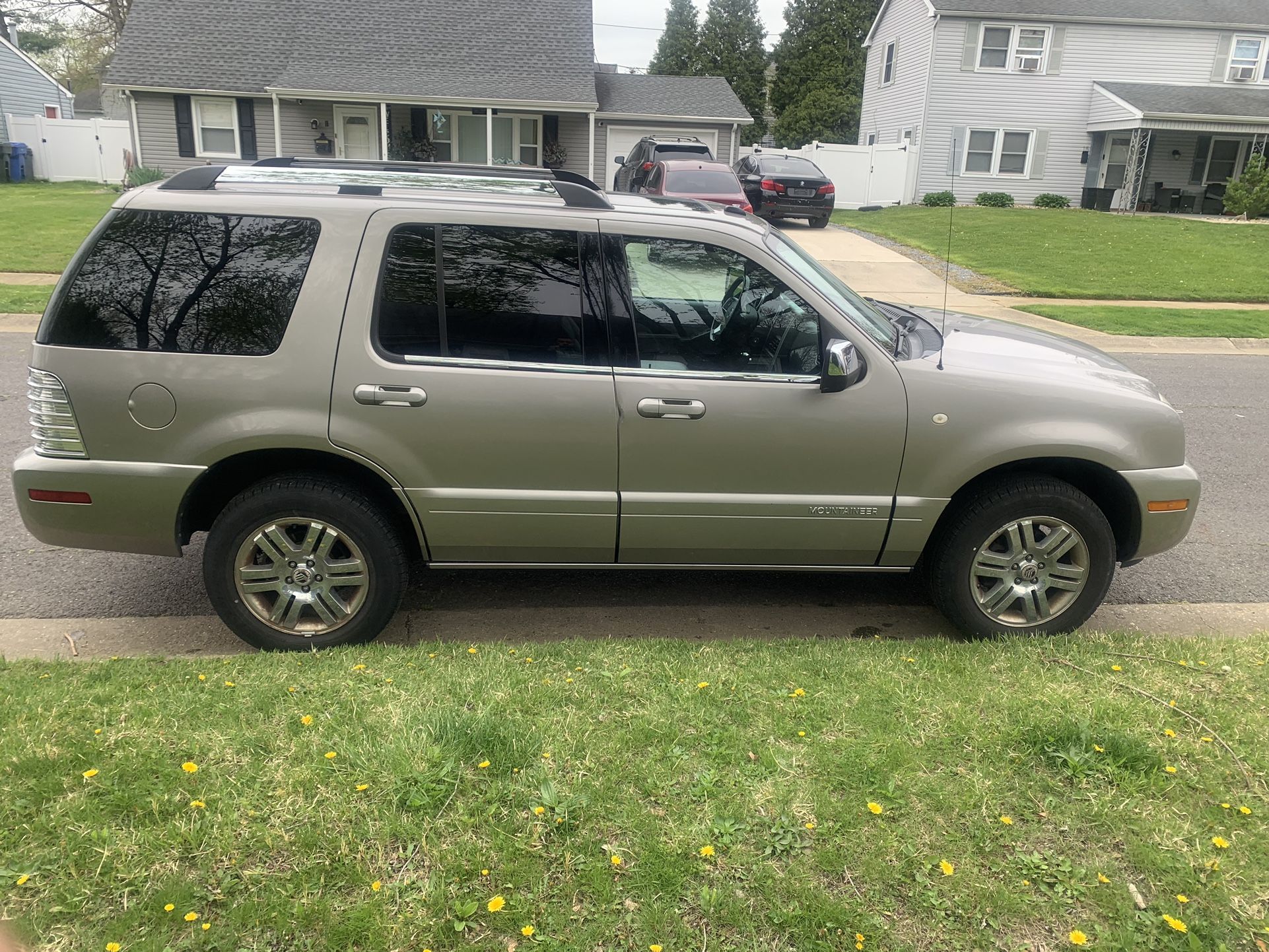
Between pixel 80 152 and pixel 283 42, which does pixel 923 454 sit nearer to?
pixel 283 42

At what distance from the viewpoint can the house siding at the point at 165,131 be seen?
2597cm

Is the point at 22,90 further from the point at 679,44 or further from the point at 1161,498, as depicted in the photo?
the point at 1161,498

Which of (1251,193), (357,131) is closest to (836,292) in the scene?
(357,131)

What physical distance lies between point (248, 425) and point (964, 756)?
2.91 m

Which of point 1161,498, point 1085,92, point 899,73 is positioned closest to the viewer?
point 1161,498

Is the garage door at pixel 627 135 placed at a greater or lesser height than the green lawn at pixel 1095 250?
greater

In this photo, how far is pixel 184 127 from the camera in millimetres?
26234

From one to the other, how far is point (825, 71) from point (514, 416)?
181ft

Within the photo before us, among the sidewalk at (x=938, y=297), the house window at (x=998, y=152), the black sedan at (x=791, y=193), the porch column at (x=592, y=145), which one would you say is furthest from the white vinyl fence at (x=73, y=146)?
the house window at (x=998, y=152)

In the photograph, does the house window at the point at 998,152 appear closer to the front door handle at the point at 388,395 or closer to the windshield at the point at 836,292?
the windshield at the point at 836,292

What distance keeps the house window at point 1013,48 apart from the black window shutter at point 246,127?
21.6 metres

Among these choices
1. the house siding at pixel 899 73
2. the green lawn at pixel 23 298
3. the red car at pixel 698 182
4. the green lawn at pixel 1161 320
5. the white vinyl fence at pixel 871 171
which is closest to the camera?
the green lawn at pixel 23 298

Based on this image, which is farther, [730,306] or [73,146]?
[73,146]

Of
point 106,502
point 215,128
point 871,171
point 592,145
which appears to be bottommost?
point 106,502
